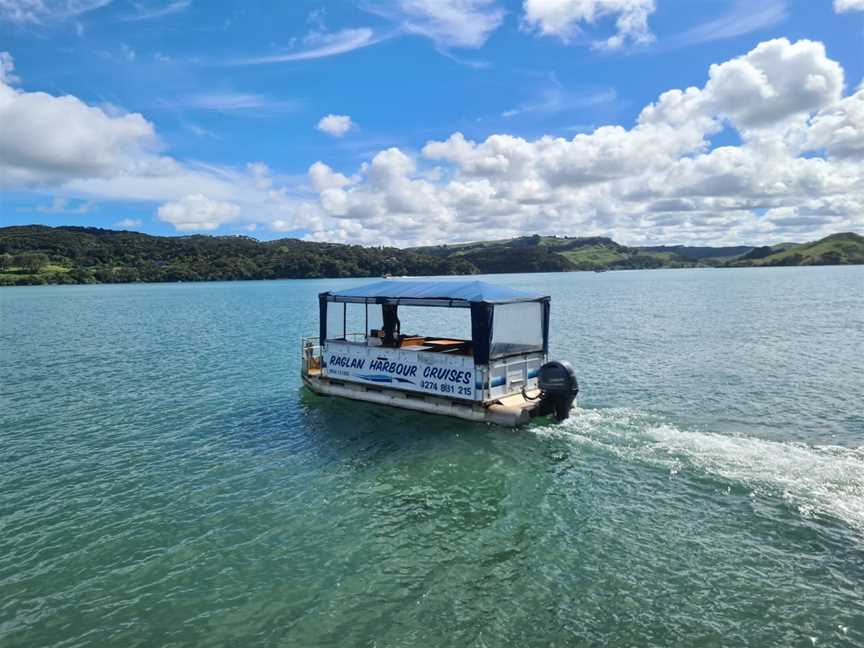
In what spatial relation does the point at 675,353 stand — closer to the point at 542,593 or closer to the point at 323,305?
the point at 323,305

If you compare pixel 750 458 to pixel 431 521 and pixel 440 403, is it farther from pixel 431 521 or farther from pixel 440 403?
pixel 440 403

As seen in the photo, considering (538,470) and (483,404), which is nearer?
(538,470)

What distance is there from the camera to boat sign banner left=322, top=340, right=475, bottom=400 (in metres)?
21.3

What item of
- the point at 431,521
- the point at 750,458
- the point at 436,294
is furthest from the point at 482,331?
the point at 750,458

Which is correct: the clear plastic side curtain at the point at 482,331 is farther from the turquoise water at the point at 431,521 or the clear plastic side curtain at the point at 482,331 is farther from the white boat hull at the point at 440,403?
the turquoise water at the point at 431,521

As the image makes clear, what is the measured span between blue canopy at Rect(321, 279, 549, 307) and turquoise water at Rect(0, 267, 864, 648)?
476 cm

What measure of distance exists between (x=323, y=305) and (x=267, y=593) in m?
17.3

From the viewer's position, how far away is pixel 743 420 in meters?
21.5

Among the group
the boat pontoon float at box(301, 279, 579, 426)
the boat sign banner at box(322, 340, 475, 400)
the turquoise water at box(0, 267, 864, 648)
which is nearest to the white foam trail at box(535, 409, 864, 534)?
the turquoise water at box(0, 267, 864, 648)

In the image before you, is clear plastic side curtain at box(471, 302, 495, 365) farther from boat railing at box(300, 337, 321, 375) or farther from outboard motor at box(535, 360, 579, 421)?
boat railing at box(300, 337, 321, 375)

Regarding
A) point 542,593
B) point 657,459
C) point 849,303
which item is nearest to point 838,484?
point 657,459

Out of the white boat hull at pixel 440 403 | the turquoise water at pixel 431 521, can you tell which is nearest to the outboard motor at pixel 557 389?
the white boat hull at pixel 440 403

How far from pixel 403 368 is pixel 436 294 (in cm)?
347

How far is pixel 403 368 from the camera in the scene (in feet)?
75.7
